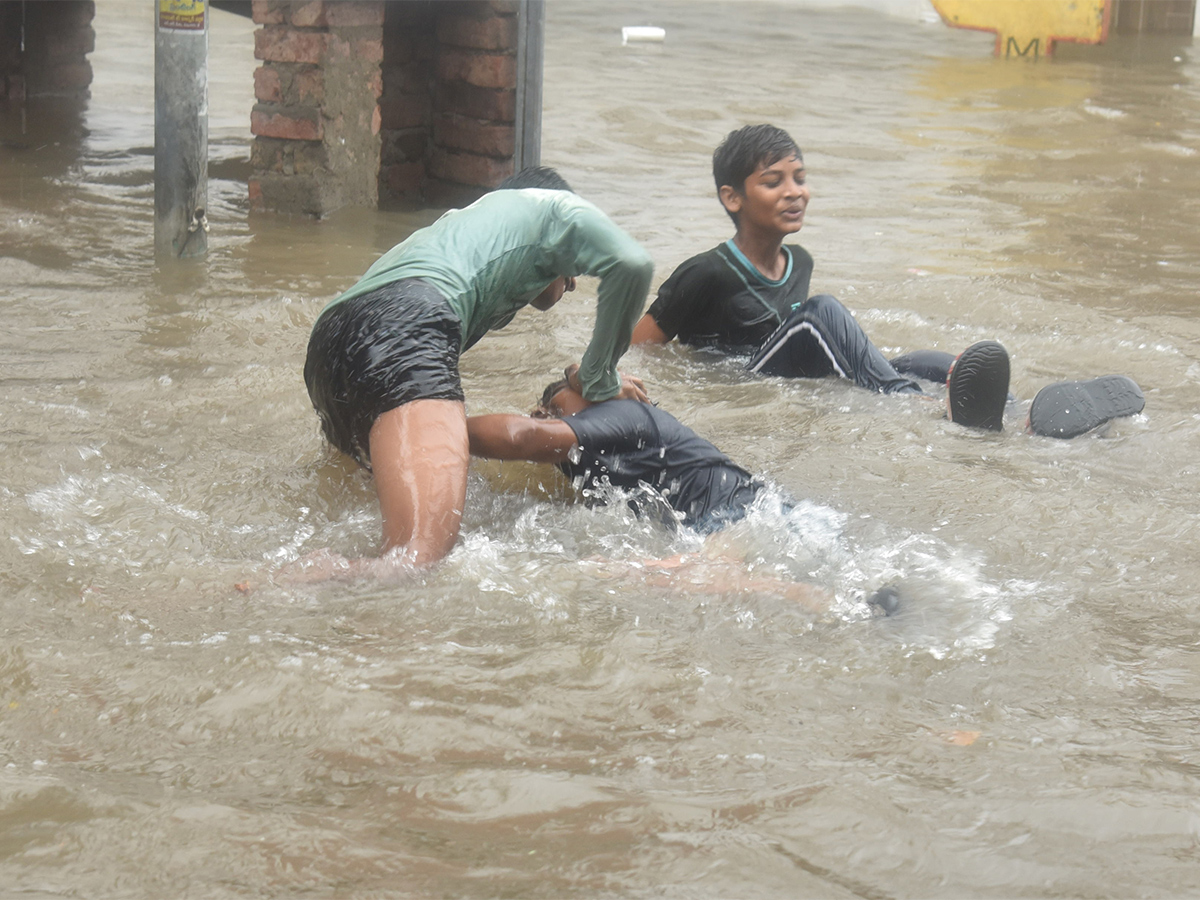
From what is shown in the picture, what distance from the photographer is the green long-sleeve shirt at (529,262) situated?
9.88 ft

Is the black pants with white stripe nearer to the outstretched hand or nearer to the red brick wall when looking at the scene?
the outstretched hand

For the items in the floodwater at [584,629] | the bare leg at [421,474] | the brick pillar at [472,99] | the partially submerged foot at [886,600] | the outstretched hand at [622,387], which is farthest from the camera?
the brick pillar at [472,99]

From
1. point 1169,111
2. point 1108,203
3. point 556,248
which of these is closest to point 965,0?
point 1169,111

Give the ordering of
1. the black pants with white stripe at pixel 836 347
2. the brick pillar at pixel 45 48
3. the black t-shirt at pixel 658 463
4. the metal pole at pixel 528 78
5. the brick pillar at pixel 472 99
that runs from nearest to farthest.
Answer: the black t-shirt at pixel 658 463
the black pants with white stripe at pixel 836 347
the metal pole at pixel 528 78
the brick pillar at pixel 472 99
the brick pillar at pixel 45 48

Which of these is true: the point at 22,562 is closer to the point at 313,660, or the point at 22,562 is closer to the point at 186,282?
the point at 313,660

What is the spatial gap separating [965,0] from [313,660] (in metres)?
13.1

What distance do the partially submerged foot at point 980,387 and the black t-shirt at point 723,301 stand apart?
33.2 inches

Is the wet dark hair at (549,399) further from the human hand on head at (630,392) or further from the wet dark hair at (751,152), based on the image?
the wet dark hair at (751,152)

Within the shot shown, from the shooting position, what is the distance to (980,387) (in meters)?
3.69

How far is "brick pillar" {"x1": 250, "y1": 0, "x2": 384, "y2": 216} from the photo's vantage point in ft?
19.0

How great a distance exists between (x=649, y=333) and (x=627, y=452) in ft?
4.62

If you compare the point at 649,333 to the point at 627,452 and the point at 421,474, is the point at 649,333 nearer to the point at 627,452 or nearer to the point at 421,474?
the point at 627,452

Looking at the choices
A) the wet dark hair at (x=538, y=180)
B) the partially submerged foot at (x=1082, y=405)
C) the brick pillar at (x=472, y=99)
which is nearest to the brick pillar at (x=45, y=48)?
the brick pillar at (x=472, y=99)

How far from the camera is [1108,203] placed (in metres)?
6.88
